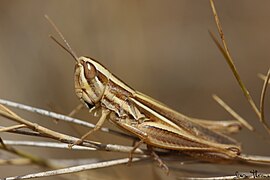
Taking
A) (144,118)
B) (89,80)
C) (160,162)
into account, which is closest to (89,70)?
(89,80)

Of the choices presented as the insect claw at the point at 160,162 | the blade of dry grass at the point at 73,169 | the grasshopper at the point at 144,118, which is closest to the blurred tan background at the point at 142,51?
the grasshopper at the point at 144,118

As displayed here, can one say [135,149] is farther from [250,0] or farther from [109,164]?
[250,0]

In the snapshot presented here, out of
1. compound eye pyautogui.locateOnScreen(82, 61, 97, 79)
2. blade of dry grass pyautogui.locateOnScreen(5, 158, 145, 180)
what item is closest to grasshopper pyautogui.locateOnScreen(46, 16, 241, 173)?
compound eye pyautogui.locateOnScreen(82, 61, 97, 79)

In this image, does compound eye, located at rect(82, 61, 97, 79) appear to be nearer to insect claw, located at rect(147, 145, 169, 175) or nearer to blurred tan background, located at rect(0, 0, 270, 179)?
insect claw, located at rect(147, 145, 169, 175)

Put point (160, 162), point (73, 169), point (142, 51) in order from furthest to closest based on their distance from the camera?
point (142, 51)
point (160, 162)
point (73, 169)

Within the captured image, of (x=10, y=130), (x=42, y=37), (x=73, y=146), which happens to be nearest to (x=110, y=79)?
(x=73, y=146)

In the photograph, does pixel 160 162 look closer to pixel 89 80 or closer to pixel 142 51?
pixel 89 80
